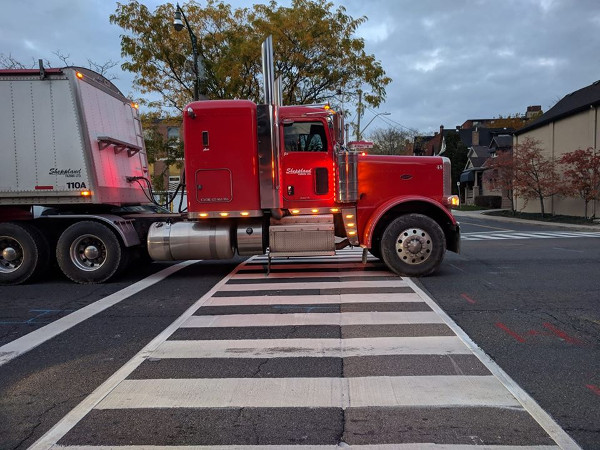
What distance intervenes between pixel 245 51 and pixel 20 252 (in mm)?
12585

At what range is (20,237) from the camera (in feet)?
27.9

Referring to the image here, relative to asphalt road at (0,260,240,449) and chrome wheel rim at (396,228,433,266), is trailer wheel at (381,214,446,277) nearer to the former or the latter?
chrome wheel rim at (396,228,433,266)

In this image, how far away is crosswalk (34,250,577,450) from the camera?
10.3 ft

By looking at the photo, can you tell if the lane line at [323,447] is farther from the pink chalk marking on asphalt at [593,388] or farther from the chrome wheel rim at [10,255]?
the chrome wheel rim at [10,255]

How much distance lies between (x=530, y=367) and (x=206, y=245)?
585 centimetres

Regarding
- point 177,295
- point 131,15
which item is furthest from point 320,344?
point 131,15

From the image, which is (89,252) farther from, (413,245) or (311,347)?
(413,245)

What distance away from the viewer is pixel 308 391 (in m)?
3.84

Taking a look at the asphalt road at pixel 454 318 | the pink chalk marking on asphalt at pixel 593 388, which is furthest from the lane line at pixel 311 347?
the pink chalk marking on asphalt at pixel 593 388

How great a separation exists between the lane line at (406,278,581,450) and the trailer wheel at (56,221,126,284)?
5.94 meters

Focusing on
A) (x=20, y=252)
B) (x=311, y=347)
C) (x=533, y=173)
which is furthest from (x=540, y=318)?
(x=533, y=173)

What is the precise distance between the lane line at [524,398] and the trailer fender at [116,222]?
18.9 feet

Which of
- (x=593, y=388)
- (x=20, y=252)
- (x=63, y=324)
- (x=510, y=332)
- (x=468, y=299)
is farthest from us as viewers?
(x=20, y=252)

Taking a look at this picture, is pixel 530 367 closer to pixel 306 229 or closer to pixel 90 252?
pixel 306 229
